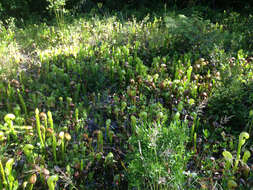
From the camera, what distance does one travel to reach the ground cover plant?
2.09m

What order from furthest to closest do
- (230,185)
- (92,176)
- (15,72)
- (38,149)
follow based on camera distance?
(15,72) → (38,149) → (92,176) → (230,185)

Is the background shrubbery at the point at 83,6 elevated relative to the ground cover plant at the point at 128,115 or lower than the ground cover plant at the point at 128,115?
elevated

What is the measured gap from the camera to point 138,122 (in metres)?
2.75

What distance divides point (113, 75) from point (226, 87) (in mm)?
1655

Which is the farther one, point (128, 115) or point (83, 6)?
point (83, 6)

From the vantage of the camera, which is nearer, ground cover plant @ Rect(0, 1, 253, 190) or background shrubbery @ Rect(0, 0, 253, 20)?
ground cover plant @ Rect(0, 1, 253, 190)

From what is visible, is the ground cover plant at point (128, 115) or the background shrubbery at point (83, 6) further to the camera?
the background shrubbery at point (83, 6)

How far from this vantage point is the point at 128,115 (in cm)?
303

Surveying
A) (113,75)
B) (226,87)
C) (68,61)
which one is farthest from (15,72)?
(226,87)

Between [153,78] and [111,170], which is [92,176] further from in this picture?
[153,78]

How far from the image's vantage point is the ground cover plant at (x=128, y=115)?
6.84 feet

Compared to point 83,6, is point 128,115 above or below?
below

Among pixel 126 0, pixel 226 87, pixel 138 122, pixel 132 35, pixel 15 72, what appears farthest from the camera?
pixel 126 0

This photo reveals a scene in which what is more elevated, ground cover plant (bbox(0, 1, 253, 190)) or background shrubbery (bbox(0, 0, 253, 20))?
background shrubbery (bbox(0, 0, 253, 20))
